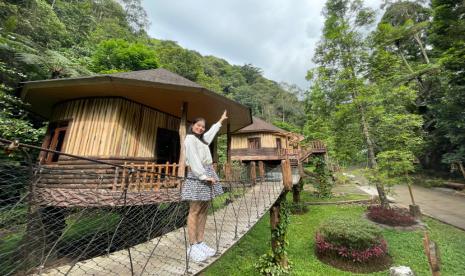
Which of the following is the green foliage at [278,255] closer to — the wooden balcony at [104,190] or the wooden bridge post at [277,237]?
the wooden bridge post at [277,237]

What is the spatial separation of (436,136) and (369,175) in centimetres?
1391

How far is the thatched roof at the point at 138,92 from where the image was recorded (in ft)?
17.6

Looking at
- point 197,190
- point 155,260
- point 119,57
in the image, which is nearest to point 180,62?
point 119,57

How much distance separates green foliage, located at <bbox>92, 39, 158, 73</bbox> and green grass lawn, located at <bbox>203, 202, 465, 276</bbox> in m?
14.5

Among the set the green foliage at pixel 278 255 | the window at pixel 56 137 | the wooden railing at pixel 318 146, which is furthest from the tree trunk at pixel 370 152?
the window at pixel 56 137

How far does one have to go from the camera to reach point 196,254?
9.25 feet

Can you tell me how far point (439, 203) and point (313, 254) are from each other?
10.6 m

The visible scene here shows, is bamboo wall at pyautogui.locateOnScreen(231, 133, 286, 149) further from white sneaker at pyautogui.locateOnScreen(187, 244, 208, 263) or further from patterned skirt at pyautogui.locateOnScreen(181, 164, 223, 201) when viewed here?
white sneaker at pyautogui.locateOnScreen(187, 244, 208, 263)

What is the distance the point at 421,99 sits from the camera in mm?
20172

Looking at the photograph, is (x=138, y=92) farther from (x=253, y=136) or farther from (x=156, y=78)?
(x=253, y=136)

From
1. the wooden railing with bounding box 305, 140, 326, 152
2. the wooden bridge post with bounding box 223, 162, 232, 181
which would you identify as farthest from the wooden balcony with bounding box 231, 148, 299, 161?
the wooden bridge post with bounding box 223, 162, 232, 181

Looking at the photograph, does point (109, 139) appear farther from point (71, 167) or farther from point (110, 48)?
point (110, 48)

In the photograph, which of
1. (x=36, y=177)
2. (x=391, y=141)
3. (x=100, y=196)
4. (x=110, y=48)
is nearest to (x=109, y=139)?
(x=100, y=196)

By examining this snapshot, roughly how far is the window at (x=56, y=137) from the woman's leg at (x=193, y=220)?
5.78 m
